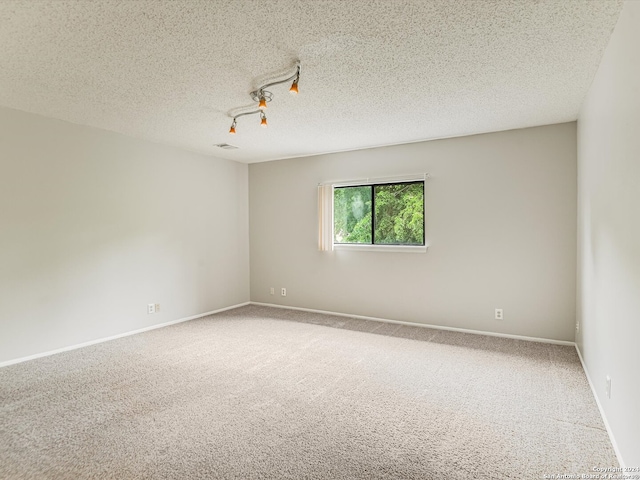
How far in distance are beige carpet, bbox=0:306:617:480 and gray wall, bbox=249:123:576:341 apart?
501 millimetres

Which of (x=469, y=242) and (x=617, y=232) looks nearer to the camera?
(x=617, y=232)

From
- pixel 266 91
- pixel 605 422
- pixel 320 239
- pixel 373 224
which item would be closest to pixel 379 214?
pixel 373 224

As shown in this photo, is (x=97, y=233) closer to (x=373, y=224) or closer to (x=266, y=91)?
(x=266, y=91)

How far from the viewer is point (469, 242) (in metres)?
4.38

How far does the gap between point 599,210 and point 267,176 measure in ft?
15.0

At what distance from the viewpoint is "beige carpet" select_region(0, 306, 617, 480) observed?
1943 mm

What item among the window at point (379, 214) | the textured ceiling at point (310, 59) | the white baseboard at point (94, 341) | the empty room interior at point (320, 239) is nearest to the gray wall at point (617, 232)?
the empty room interior at point (320, 239)

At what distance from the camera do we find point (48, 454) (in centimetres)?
204

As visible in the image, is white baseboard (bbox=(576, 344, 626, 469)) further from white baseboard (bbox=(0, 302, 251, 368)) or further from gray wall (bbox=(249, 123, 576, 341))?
white baseboard (bbox=(0, 302, 251, 368))

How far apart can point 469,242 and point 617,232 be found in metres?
2.34

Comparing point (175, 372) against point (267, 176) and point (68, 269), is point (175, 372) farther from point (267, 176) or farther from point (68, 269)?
point (267, 176)

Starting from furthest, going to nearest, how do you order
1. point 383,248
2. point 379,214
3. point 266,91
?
point 379,214, point 383,248, point 266,91

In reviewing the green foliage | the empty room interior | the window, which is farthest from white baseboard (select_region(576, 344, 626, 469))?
the green foliage

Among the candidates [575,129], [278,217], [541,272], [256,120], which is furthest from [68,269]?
[575,129]
